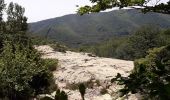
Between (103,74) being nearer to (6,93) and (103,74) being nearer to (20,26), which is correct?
(6,93)

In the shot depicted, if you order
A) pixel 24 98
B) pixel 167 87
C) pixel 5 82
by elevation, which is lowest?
pixel 24 98

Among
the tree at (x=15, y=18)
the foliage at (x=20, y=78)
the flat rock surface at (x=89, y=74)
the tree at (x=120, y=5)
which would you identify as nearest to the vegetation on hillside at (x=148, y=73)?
the tree at (x=120, y=5)

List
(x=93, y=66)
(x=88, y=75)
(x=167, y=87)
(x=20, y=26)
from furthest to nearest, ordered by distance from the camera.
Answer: (x=20, y=26) < (x=93, y=66) < (x=88, y=75) < (x=167, y=87)

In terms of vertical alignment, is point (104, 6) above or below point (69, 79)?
above

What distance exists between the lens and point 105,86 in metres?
22.9

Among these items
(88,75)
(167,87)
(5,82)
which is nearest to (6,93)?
(5,82)

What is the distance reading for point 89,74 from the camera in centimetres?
2470

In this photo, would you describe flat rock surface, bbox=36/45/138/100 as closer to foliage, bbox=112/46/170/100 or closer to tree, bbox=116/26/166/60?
foliage, bbox=112/46/170/100

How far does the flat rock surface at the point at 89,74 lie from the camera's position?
21906mm

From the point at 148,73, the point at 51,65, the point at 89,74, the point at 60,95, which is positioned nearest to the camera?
the point at 60,95

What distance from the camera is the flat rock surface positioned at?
2191 centimetres

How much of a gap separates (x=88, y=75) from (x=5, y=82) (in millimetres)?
6176

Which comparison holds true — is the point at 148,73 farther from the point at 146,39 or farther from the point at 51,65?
the point at 146,39

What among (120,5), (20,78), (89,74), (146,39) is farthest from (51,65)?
(146,39)
